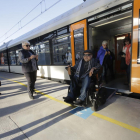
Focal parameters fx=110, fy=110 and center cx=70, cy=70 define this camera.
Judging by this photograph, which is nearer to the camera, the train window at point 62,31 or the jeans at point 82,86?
the jeans at point 82,86

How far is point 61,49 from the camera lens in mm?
4613

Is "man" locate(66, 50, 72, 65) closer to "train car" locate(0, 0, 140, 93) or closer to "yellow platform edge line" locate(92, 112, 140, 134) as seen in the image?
"train car" locate(0, 0, 140, 93)

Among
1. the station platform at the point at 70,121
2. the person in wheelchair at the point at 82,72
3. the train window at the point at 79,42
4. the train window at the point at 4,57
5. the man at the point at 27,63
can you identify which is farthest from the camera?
the train window at the point at 4,57

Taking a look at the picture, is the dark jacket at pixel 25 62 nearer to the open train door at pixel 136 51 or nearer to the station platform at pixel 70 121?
the station platform at pixel 70 121

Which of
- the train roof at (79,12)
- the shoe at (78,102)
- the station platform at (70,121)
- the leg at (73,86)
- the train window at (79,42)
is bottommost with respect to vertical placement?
the station platform at (70,121)

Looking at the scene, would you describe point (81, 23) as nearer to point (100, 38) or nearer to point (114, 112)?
point (100, 38)

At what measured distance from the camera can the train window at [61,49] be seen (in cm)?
430

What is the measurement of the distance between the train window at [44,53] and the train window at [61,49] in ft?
1.58

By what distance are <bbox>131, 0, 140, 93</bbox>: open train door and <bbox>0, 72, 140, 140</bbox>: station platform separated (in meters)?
0.47

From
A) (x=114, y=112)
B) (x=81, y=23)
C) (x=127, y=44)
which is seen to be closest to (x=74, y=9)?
(x=81, y=23)

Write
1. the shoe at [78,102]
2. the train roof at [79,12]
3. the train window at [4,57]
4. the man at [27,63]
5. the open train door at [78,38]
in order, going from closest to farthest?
1. the shoe at [78,102]
2. the train roof at [79,12]
3. the man at [27,63]
4. the open train door at [78,38]
5. the train window at [4,57]

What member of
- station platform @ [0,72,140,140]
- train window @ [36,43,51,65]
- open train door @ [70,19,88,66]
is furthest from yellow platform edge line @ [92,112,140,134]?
train window @ [36,43,51,65]

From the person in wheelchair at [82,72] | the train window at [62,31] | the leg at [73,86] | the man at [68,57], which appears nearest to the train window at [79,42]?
the man at [68,57]

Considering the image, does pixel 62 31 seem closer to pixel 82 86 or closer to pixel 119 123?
pixel 82 86
